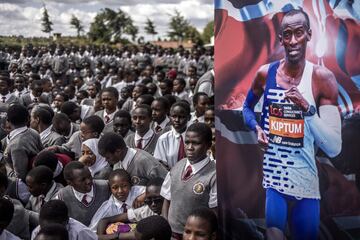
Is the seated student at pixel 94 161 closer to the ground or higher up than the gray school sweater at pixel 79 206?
higher up

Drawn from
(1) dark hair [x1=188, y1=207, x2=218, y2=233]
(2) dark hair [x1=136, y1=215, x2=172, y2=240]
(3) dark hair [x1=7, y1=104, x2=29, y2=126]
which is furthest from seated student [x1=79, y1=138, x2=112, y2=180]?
(1) dark hair [x1=188, y1=207, x2=218, y2=233]

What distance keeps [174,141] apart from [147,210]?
1.29 m

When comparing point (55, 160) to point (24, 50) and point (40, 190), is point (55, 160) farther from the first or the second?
point (24, 50)

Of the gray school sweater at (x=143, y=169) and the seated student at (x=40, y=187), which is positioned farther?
the gray school sweater at (x=143, y=169)

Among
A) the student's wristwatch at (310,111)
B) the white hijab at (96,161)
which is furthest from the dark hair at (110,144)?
the student's wristwatch at (310,111)

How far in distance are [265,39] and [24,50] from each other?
15697mm

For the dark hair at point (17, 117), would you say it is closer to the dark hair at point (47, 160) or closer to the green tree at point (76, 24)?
the dark hair at point (47, 160)

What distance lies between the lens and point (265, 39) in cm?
211

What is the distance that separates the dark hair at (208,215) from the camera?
8.69ft

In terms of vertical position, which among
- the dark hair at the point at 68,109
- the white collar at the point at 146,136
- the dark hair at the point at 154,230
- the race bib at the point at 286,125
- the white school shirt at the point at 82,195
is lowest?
the white school shirt at the point at 82,195

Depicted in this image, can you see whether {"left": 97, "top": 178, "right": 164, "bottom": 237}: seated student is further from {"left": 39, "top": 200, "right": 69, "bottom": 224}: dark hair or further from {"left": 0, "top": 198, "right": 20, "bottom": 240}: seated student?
{"left": 0, "top": 198, "right": 20, "bottom": 240}: seated student

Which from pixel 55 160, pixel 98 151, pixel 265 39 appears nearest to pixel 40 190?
pixel 55 160

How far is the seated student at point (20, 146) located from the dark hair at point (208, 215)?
1695 mm

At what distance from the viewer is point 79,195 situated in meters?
3.48
